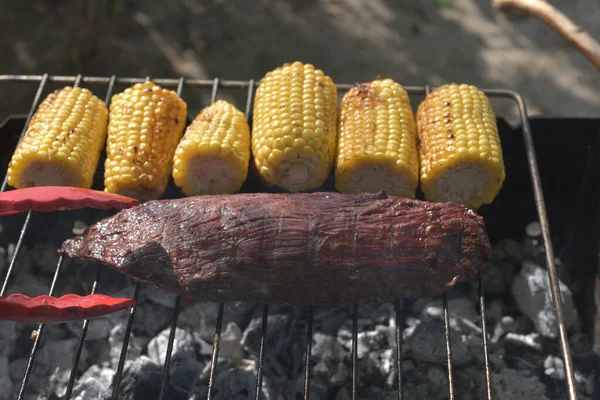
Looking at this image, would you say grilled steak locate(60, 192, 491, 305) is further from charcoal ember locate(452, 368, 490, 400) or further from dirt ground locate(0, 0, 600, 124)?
dirt ground locate(0, 0, 600, 124)

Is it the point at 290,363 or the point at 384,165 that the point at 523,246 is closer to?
the point at 384,165

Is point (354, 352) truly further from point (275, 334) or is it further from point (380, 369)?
point (275, 334)

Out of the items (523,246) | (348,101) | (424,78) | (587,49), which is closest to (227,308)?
(348,101)

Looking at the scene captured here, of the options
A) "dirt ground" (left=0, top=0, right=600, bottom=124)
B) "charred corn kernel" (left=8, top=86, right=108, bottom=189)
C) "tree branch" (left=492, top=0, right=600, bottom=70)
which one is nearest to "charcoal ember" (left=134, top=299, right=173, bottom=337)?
"charred corn kernel" (left=8, top=86, right=108, bottom=189)

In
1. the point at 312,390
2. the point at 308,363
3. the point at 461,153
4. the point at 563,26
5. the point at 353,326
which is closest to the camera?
the point at 308,363

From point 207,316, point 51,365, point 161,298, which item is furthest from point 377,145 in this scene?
point 51,365

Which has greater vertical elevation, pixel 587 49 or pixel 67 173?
pixel 587 49

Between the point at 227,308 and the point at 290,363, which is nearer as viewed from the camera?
the point at 290,363

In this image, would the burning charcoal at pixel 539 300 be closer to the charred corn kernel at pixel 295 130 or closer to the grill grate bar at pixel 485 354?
the grill grate bar at pixel 485 354
